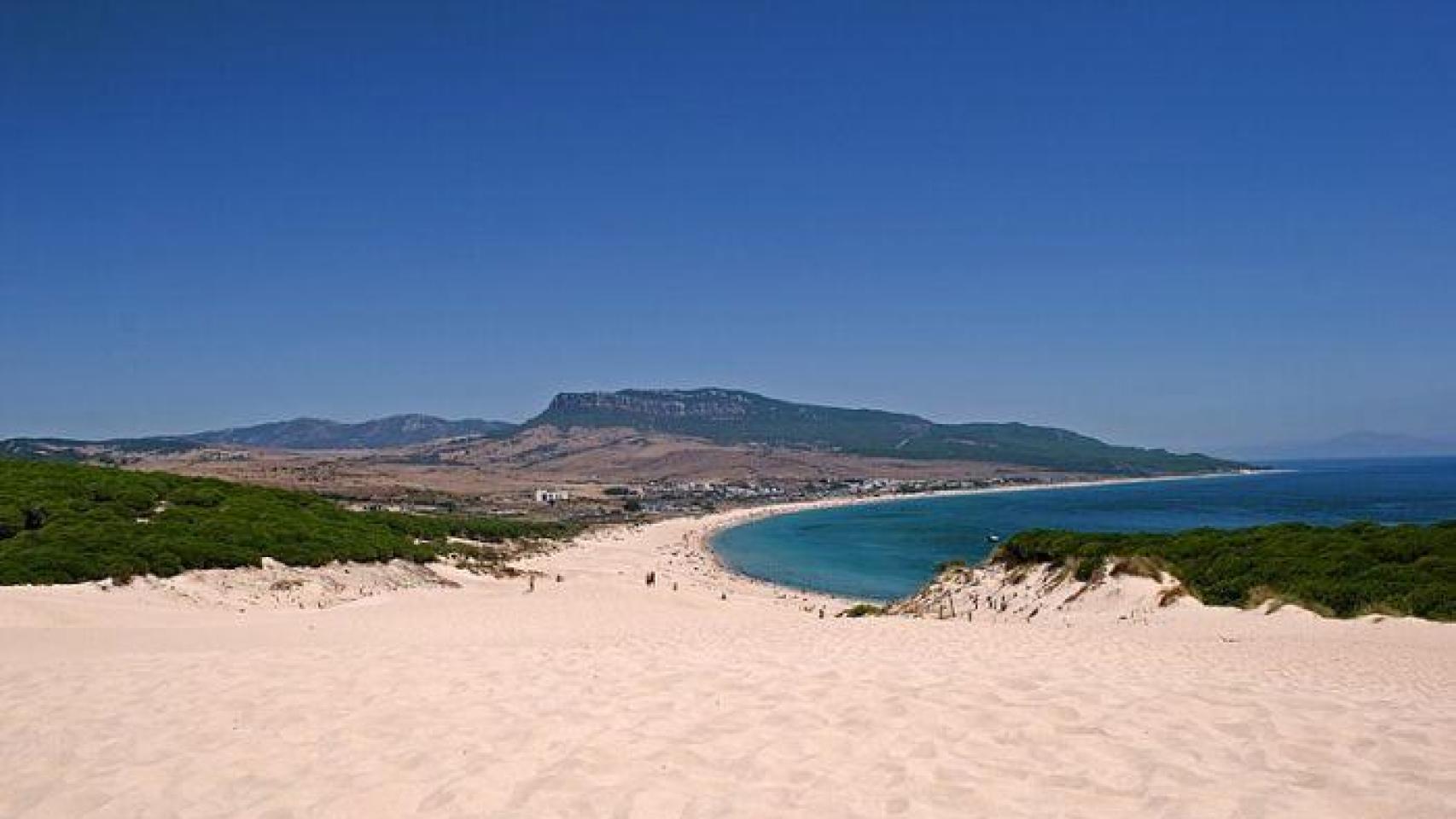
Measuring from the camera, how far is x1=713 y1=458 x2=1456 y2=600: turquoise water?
2450 inches

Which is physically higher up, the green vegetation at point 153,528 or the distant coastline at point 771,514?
the green vegetation at point 153,528

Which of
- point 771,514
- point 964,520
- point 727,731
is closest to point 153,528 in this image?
point 727,731

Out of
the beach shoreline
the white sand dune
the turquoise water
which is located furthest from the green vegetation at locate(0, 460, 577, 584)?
the turquoise water

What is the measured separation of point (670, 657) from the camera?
38.0 feet

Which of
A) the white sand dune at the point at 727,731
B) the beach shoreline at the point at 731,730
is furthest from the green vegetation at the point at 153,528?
the white sand dune at the point at 727,731

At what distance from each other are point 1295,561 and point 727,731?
68.6ft

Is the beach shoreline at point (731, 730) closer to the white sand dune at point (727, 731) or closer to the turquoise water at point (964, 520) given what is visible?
the white sand dune at point (727, 731)

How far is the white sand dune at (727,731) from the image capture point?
6.47 meters

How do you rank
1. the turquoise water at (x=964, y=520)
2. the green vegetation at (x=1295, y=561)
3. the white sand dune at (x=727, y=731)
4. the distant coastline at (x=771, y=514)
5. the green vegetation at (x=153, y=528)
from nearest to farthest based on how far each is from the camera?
the white sand dune at (x=727, y=731) < the green vegetation at (x=1295, y=561) < the green vegetation at (x=153, y=528) < the distant coastline at (x=771, y=514) < the turquoise water at (x=964, y=520)

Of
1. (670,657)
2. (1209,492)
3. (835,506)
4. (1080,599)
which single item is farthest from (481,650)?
(1209,492)

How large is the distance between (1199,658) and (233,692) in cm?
1261

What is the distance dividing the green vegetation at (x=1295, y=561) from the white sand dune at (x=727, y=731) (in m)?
6.32

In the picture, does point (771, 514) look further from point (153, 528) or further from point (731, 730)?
point (731, 730)

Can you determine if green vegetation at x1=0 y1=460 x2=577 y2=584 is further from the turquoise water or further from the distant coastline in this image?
the turquoise water
